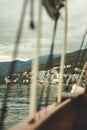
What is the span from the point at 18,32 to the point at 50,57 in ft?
5.08

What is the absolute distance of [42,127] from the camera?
3.15 meters

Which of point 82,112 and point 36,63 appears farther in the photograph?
point 82,112

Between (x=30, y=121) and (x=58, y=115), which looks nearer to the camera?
(x=30, y=121)

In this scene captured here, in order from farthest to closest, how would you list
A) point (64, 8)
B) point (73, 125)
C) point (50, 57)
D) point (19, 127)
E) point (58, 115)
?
1. point (50, 57)
2. point (64, 8)
3. point (73, 125)
4. point (58, 115)
5. point (19, 127)

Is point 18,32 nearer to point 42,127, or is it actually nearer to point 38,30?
point 38,30

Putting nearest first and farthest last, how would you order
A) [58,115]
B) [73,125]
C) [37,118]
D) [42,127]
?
[42,127] < [37,118] < [58,115] < [73,125]

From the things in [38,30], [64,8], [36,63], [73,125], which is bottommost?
[73,125]

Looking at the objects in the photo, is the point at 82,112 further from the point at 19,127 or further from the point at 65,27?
the point at 19,127

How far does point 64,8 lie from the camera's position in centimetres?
500

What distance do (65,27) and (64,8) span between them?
0.77 ft

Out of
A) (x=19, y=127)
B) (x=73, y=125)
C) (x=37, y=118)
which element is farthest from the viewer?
(x=73, y=125)

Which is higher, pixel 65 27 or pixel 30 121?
pixel 65 27

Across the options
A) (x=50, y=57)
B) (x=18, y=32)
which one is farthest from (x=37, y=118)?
(x=50, y=57)

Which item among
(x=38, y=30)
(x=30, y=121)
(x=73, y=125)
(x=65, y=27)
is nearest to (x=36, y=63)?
(x=38, y=30)
